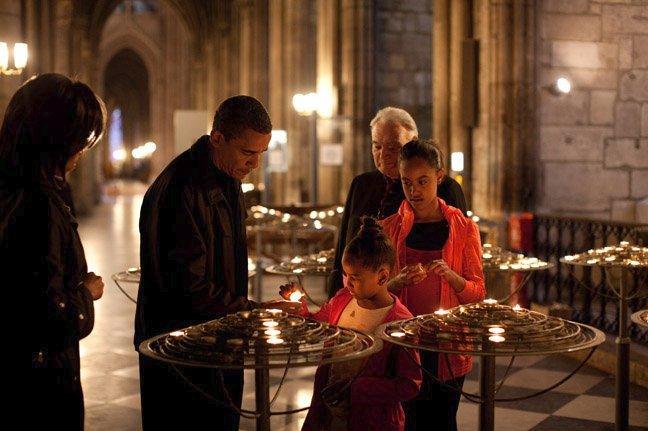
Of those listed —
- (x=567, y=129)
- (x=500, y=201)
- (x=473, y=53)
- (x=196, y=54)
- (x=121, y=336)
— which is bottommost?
(x=121, y=336)

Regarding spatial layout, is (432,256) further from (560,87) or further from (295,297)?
(560,87)

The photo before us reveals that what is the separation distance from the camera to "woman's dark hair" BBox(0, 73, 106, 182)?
118 inches

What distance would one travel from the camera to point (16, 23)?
42.5 feet

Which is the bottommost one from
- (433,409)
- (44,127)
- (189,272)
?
(433,409)

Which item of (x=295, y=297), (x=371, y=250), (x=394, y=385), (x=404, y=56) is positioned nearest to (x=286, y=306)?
(x=295, y=297)

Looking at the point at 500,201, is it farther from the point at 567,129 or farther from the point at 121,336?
the point at 121,336

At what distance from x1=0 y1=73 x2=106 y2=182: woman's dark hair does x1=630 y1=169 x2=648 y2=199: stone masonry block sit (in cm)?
945

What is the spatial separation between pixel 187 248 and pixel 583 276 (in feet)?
22.5

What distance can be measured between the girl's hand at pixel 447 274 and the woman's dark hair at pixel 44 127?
1565mm

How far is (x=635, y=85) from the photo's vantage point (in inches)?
452

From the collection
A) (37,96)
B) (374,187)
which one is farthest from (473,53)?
(37,96)

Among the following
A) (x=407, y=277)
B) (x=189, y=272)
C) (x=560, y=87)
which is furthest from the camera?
(x=560, y=87)

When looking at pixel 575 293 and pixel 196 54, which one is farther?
→ pixel 196 54

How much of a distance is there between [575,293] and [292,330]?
23.3 ft
